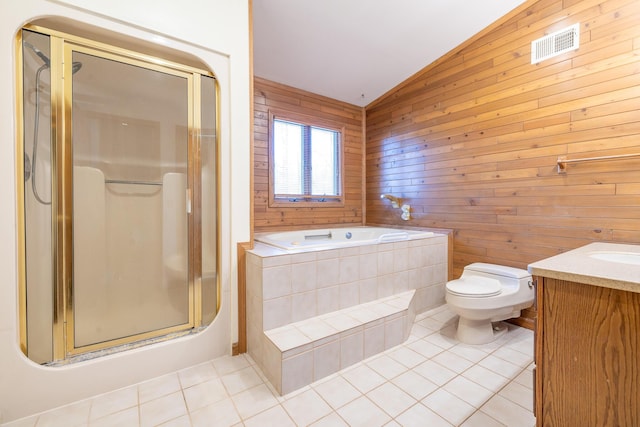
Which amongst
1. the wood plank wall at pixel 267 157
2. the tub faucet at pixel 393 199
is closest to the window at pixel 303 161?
the wood plank wall at pixel 267 157

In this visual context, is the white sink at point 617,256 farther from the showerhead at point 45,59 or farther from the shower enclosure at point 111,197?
the showerhead at point 45,59

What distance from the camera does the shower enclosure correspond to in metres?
1.40

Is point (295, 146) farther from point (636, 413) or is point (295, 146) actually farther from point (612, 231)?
point (636, 413)

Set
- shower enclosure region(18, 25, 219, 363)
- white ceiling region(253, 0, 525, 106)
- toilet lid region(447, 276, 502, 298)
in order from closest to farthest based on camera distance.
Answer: shower enclosure region(18, 25, 219, 363)
toilet lid region(447, 276, 502, 298)
white ceiling region(253, 0, 525, 106)

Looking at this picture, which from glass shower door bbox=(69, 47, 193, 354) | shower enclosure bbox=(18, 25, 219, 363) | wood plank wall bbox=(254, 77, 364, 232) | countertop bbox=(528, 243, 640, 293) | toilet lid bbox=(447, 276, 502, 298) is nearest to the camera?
countertop bbox=(528, 243, 640, 293)

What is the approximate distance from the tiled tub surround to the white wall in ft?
1.05

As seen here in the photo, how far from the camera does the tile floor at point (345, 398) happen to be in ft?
4.23

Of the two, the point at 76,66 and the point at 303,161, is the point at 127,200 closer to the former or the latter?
the point at 76,66

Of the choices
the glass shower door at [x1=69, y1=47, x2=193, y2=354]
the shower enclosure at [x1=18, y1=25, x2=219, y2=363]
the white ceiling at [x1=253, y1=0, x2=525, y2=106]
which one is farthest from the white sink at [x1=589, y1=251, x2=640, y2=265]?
the glass shower door at [x1=69, y1=47, x2=193, y2=354]

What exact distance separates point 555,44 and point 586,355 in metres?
2.22

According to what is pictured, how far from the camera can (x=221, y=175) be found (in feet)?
6.07

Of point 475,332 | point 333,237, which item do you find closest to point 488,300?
point 475,332

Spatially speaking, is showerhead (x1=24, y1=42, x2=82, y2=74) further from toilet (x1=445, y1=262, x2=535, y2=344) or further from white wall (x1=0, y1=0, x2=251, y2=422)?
toilet (x1=445, y1=262, x2=535, y2=344)

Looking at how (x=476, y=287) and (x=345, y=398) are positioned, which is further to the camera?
(x=476, y=287)
